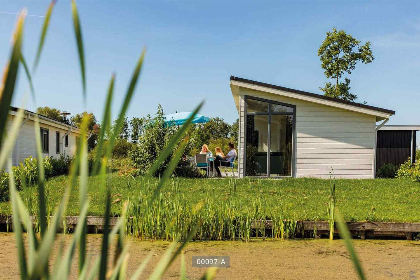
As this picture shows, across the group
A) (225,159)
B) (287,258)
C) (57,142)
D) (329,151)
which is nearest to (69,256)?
(287,258)

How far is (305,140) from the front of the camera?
11930 mm

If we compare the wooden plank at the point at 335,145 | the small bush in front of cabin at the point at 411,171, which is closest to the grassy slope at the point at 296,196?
the small bush in front of cabin at the point at 411,171

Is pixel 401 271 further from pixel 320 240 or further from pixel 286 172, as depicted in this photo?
pixel 286 172

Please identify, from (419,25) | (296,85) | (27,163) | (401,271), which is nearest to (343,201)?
(401,271)

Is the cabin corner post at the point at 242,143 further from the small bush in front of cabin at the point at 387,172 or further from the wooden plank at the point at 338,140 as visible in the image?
the small bush in front of cabin at the point at 387,172

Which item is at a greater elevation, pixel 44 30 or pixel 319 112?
pixel 319 112

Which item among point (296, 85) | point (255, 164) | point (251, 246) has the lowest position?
point (251, 246)

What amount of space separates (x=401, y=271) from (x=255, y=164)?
781cm

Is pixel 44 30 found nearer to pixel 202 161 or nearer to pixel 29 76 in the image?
pixel 29 76

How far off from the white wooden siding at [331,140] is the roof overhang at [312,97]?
0.22 meters

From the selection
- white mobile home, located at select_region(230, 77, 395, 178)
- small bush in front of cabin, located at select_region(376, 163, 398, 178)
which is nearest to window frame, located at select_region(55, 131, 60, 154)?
white mobile home, located at select_region(230, 77, 395, 178)

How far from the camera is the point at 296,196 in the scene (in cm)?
859

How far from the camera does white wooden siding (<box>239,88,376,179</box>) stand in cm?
1188

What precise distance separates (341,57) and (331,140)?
35.2ft
